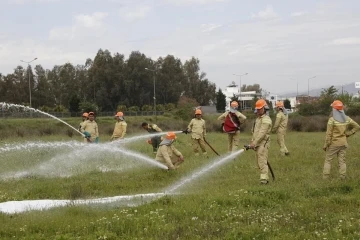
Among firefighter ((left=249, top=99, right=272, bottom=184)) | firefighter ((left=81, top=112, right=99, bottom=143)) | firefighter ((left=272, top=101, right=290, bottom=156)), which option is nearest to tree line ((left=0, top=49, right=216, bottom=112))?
firefighter ((left=81, top=112, right=99, bottom=143))

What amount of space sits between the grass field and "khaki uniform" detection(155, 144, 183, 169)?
325 mm

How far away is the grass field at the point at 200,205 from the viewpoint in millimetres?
7605

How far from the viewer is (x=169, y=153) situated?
13.7 m

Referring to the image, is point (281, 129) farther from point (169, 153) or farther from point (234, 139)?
point (169, 153)

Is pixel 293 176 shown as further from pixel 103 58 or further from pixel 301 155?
pixel 103 58

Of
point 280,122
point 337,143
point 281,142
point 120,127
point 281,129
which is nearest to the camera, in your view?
point 337,143

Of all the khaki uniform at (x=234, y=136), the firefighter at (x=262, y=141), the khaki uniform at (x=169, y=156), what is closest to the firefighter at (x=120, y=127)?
the khaki uniform at (x=234, y=136)

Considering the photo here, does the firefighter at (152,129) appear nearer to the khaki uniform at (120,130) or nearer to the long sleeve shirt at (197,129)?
the long sleeve shirt at (197,129)

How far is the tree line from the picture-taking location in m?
78.0

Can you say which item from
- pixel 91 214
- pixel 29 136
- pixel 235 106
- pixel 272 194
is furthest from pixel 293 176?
pixel 29 136

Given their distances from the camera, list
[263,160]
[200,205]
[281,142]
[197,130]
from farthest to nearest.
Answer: [197,130] → [281,142] → [263,160] → [200,205]

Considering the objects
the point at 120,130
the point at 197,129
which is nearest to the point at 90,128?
the point at 120,130

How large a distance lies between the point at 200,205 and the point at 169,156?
179 inches

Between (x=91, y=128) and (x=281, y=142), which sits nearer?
(x=281, y=142)
